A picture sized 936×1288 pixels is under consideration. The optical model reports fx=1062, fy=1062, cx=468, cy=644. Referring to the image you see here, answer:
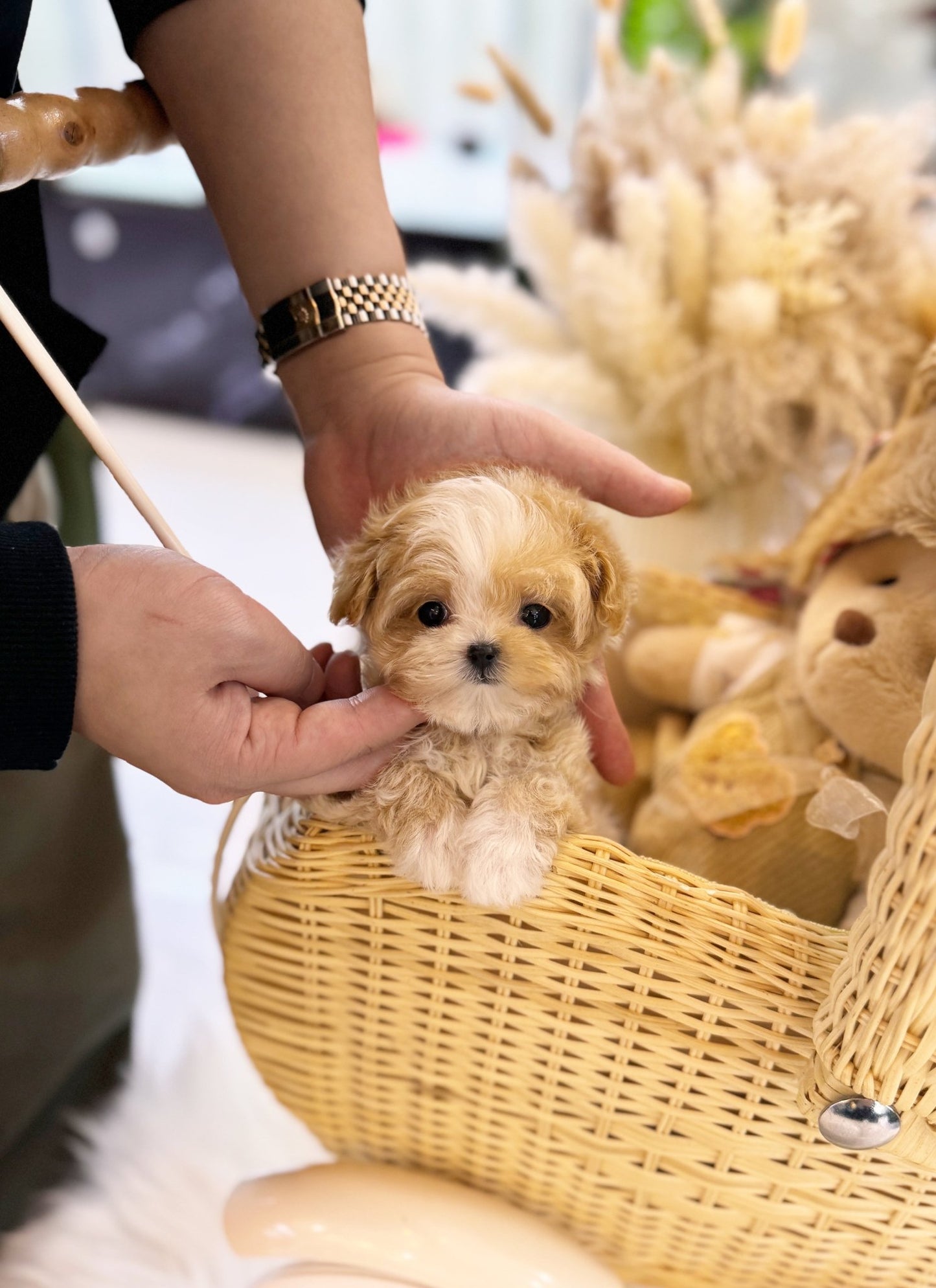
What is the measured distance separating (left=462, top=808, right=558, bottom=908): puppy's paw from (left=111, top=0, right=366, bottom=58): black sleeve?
0.73 metres

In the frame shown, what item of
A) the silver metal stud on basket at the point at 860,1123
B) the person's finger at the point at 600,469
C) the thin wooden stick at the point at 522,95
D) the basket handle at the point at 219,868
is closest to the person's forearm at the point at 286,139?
the person's finger at the point at 600,469

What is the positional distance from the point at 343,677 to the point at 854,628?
459 mm

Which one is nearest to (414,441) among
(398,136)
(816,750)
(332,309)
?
(332,309)

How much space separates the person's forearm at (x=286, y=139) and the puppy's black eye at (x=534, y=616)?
1.10ft

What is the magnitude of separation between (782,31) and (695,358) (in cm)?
57

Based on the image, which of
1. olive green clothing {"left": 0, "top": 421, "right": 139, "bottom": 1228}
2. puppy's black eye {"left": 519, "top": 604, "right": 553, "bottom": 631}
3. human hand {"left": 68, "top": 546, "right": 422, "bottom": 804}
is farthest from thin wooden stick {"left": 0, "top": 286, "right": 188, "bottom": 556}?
olive green clothing {"left": 0, "top": 421, "right": 139, "bottom": 1228}

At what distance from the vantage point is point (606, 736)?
875 mm

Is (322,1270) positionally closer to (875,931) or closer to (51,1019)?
(51,1019)

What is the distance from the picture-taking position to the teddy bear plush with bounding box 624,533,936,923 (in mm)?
905

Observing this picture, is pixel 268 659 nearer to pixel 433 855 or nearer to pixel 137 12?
pixel 433 855

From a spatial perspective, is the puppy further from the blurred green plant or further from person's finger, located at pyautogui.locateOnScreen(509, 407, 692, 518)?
the blurred green plant

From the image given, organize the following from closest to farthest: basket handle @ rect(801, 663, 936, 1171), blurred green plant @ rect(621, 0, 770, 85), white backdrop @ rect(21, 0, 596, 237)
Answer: basket handle @ rect(801, 663, 936, 1171) → blurred green plant @ rect(621, 0, 770, 85) → white backdrop @ rect(21, 0, 596, 237)

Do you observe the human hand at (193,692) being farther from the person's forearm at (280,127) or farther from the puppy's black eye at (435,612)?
the person's forearm at (280,127)

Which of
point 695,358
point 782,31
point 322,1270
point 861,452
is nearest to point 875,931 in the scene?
point 322,1270
